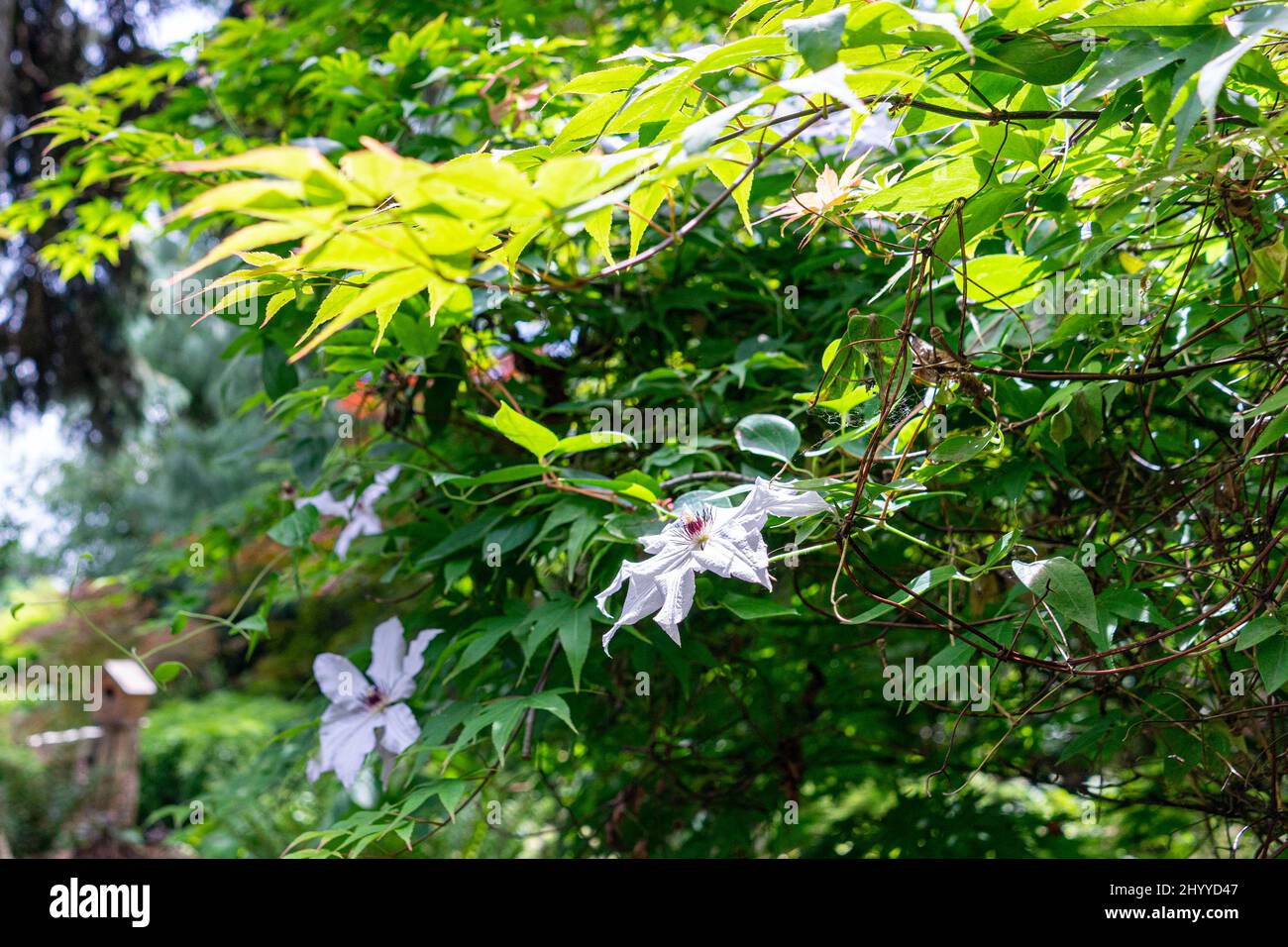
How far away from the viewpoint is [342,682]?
1207 mm

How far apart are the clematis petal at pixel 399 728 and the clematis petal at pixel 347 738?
2 cm

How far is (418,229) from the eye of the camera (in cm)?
53

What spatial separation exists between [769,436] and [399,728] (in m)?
0.60

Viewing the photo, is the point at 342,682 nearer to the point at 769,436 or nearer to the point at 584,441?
the point at 584,441

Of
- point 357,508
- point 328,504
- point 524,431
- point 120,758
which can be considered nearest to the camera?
point 524,431

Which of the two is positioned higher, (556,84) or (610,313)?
(556,84)

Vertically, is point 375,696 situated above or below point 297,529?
below

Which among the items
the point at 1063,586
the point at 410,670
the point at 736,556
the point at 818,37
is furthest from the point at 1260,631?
the point at 410,670

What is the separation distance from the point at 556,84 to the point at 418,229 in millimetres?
1041

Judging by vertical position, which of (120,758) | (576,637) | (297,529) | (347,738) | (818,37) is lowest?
(120,758)
